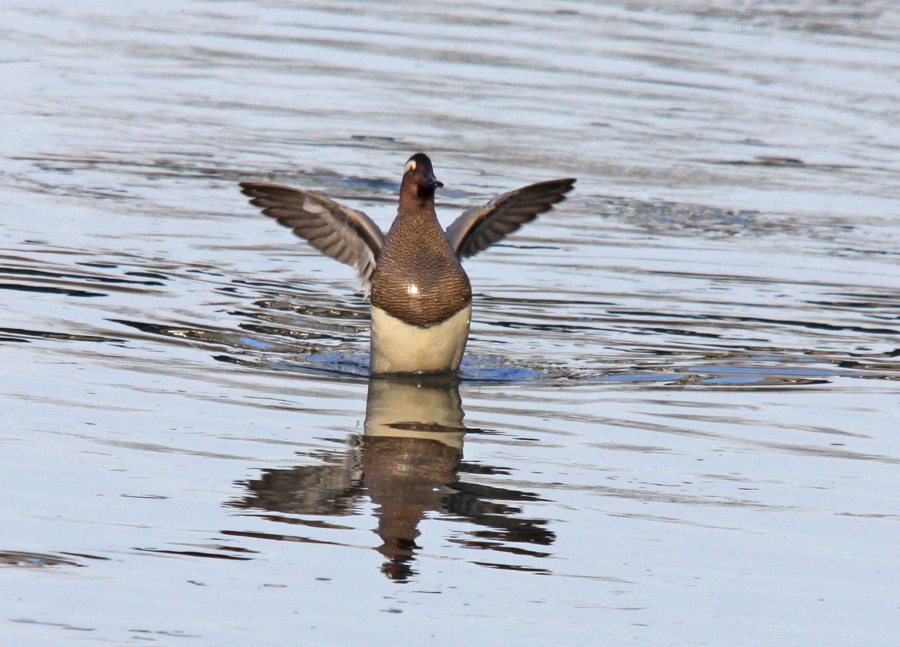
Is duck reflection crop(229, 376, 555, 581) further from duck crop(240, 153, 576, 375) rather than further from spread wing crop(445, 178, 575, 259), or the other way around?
spread wing crop(445, 178, 575, 259)

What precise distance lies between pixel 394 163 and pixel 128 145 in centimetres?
259

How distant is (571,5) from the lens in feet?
82.4

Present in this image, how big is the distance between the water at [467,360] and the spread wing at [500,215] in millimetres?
636

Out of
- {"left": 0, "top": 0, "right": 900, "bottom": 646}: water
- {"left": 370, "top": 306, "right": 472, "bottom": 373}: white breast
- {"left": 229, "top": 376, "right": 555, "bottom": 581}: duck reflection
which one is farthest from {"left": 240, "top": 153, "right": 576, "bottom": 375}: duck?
{"left": 229, "top": 376, "right": 555, "bottom": 581}: duck reflection

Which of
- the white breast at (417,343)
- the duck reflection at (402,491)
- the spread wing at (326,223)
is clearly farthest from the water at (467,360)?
the spread wing at (326,223)

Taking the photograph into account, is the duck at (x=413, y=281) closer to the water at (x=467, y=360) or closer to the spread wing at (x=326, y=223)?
the spread wing at (x=326, y=223)

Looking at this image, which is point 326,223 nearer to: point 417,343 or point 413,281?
point 413,281

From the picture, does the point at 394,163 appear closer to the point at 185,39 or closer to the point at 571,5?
the point at 185,39

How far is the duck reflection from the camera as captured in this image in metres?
5.84

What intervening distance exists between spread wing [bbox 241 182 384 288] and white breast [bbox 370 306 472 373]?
A: 0.90 meters

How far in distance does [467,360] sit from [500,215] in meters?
1.10

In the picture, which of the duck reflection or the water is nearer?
the water

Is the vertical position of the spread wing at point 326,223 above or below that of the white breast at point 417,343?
above

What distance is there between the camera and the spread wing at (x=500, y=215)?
9695 mm
